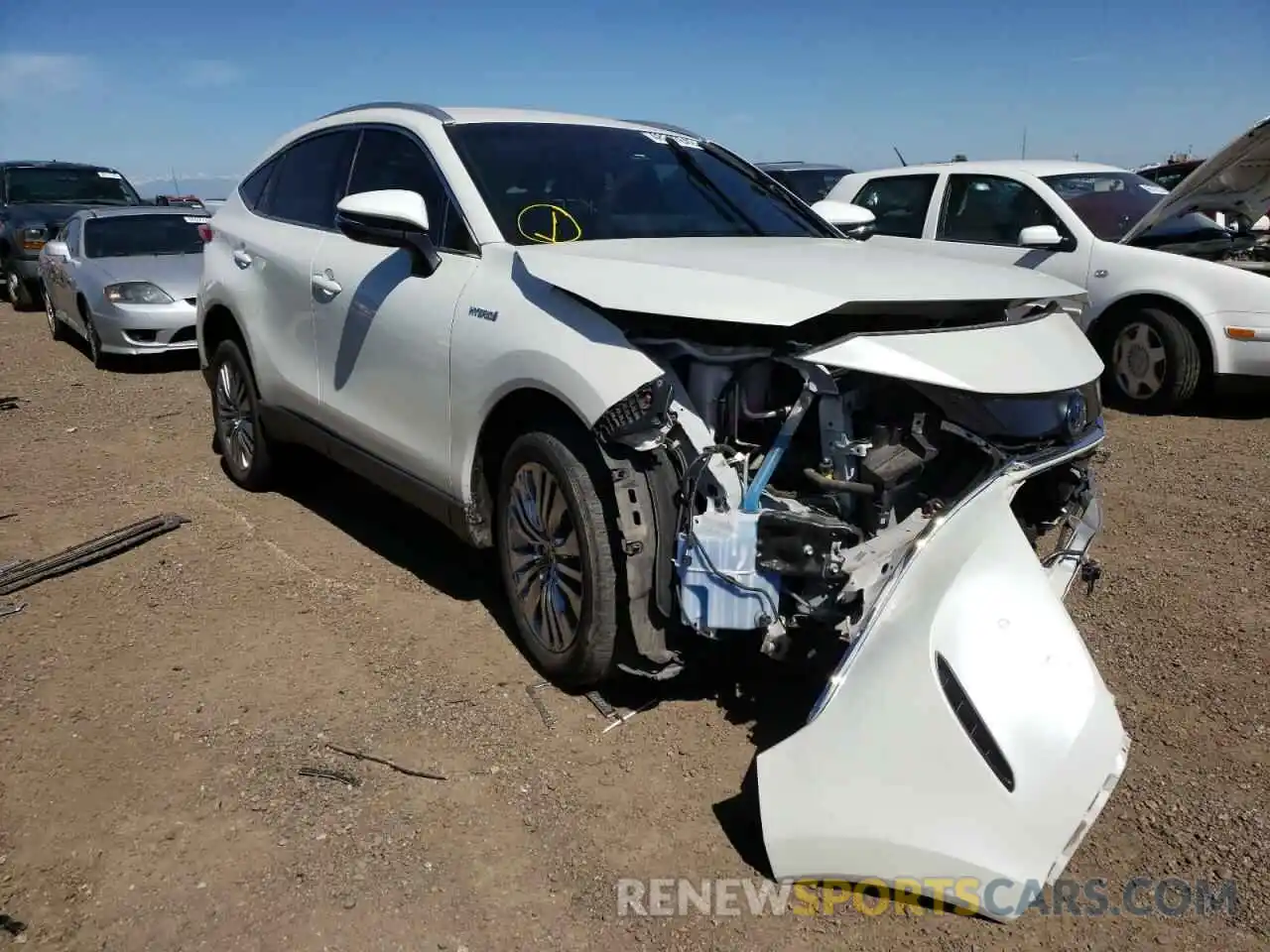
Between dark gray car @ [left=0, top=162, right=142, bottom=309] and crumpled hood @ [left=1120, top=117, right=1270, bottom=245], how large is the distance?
41.7ft

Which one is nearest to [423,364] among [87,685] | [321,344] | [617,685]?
[321,344]

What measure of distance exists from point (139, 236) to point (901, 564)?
10134 mm

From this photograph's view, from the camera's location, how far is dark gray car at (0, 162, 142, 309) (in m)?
13.7

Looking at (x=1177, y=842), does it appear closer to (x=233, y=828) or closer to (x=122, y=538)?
(x=233, y=828)

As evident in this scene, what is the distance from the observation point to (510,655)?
383cm

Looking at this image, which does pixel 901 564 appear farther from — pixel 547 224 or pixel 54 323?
pixel 54 323

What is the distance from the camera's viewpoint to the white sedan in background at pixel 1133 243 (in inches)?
265

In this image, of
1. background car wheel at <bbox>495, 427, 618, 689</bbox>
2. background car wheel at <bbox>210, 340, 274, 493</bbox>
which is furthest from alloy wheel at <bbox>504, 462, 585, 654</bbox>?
background car wheel at <bbox>210, 340, 274, 493</bbox>

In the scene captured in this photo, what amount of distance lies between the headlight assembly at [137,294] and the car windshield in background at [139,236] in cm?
80

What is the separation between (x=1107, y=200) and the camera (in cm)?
782

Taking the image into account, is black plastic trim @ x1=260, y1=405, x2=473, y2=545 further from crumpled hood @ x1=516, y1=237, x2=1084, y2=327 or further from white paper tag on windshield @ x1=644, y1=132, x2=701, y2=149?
white paper tag on windshield @ x1=644, y1=132, x2=701, y2=149

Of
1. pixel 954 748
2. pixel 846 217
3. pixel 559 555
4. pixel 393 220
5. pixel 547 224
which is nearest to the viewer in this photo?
pixel 954 748

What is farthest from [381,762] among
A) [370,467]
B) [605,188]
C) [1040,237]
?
[1040,237]

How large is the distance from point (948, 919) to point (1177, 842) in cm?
75
